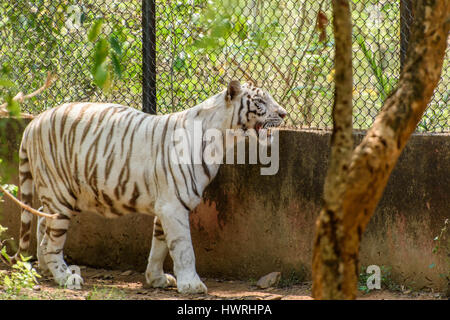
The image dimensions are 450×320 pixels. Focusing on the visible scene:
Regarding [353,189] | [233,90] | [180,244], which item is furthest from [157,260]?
[353,189]

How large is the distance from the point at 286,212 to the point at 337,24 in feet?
9.43

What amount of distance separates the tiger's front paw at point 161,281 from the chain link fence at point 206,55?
1475 millimetres

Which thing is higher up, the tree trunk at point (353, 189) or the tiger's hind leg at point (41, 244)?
the tree trunk at point (353, 189)

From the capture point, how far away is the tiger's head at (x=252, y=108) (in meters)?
5.88

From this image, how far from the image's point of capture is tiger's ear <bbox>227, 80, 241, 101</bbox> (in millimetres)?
5824

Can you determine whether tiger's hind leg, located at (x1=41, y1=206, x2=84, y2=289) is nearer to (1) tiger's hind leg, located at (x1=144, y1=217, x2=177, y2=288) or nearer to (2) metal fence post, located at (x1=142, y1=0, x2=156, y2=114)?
(1) tiger's hind leg, located at (x1=144, y1=217, x2=177, y2=288)

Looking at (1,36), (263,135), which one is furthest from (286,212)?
(1,36)

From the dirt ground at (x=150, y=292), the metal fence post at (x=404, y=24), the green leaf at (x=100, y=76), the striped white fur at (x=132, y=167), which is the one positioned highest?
the metal fence post at (x=404, y=24)

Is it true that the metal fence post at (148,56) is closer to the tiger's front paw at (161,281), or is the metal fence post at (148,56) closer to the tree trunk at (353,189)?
the tiger's front paw at (161,281)

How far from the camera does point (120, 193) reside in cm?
588

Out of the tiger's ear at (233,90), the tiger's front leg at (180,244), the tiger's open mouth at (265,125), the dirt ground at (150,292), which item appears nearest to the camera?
the dirt ground at (150,292)

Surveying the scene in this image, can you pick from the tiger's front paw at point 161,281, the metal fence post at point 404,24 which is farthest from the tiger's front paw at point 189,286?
the metal fence post at point 404,24

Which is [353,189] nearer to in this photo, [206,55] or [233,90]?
[233,90]
